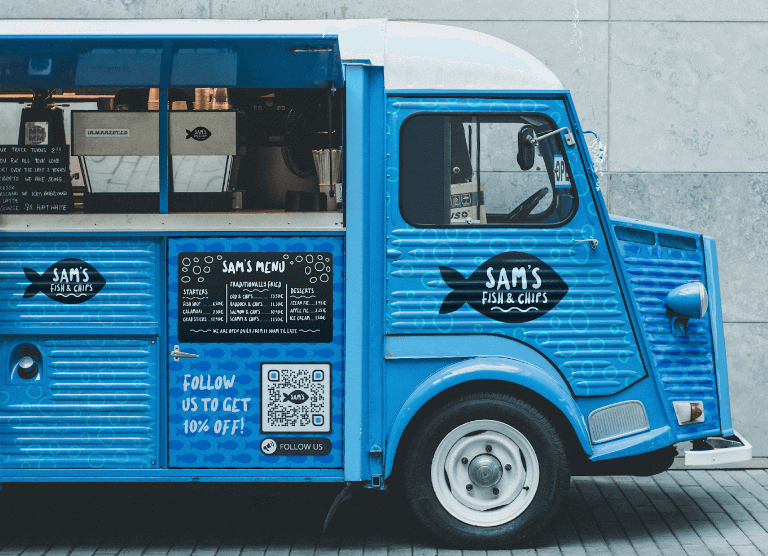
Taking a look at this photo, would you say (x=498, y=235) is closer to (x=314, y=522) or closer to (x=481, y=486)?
(x=481, y=486)

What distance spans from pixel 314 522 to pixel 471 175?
7.69ft

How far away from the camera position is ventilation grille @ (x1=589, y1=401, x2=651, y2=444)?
181 inches

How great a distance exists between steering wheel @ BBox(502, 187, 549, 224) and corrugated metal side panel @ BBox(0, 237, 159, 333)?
1924mm

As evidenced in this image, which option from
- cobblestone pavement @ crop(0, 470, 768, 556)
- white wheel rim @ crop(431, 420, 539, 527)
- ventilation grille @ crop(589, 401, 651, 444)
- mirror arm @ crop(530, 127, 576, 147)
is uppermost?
mirror arm @ crop(530, 127, 576, 147)

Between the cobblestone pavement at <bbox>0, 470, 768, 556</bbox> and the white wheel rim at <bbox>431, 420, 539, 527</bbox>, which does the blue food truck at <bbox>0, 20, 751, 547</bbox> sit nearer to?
the white wheel rim at <bbox>431, 420, 539, 527</bbox>

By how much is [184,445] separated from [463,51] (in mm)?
2598

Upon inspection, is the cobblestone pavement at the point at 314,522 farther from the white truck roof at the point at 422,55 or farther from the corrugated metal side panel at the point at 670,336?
the white truck roof at the point at 422,55

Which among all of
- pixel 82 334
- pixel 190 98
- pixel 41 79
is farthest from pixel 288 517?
pixel 41 79

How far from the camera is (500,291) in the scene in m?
4.52

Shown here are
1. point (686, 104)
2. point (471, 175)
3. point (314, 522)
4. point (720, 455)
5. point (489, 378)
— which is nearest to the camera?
point (489, 378)

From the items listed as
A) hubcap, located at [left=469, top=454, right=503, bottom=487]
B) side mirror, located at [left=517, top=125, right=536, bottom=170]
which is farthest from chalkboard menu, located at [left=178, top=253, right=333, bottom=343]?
side mirror, located at [left=517, top=125, right=536, bottom=170]

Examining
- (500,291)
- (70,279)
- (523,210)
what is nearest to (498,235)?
(523,210)

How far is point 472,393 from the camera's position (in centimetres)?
456

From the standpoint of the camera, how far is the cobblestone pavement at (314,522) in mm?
4707
